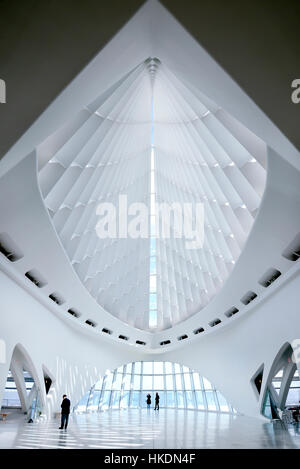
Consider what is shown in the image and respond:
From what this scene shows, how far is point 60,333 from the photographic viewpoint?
21266mm

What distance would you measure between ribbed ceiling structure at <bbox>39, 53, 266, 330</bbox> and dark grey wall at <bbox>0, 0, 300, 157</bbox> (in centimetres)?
447

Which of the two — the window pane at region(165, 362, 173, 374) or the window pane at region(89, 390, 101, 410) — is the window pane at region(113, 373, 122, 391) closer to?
the window pane at region(89, 390, 101, 410)

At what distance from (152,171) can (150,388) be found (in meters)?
28.9

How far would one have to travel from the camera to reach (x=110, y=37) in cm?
579

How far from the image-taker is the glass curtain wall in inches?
1331

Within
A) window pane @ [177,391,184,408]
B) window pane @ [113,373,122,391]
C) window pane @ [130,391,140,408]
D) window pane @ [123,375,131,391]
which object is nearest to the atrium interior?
window pane @ [113,373,122,391]

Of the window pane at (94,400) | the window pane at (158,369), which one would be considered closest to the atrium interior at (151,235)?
the window pane at (94,400)

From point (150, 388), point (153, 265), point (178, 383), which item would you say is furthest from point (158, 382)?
point (153, 265)

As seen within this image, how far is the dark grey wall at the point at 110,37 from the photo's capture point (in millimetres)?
5426

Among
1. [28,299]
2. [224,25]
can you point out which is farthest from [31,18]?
[28,299]

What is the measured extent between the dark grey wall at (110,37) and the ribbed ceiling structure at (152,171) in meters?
4.47

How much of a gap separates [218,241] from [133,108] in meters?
8.34

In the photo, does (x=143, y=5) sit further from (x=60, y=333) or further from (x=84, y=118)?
(x=60, y=333)

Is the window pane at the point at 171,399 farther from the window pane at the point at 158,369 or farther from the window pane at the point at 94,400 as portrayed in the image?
the window pane at the point at 94,400
